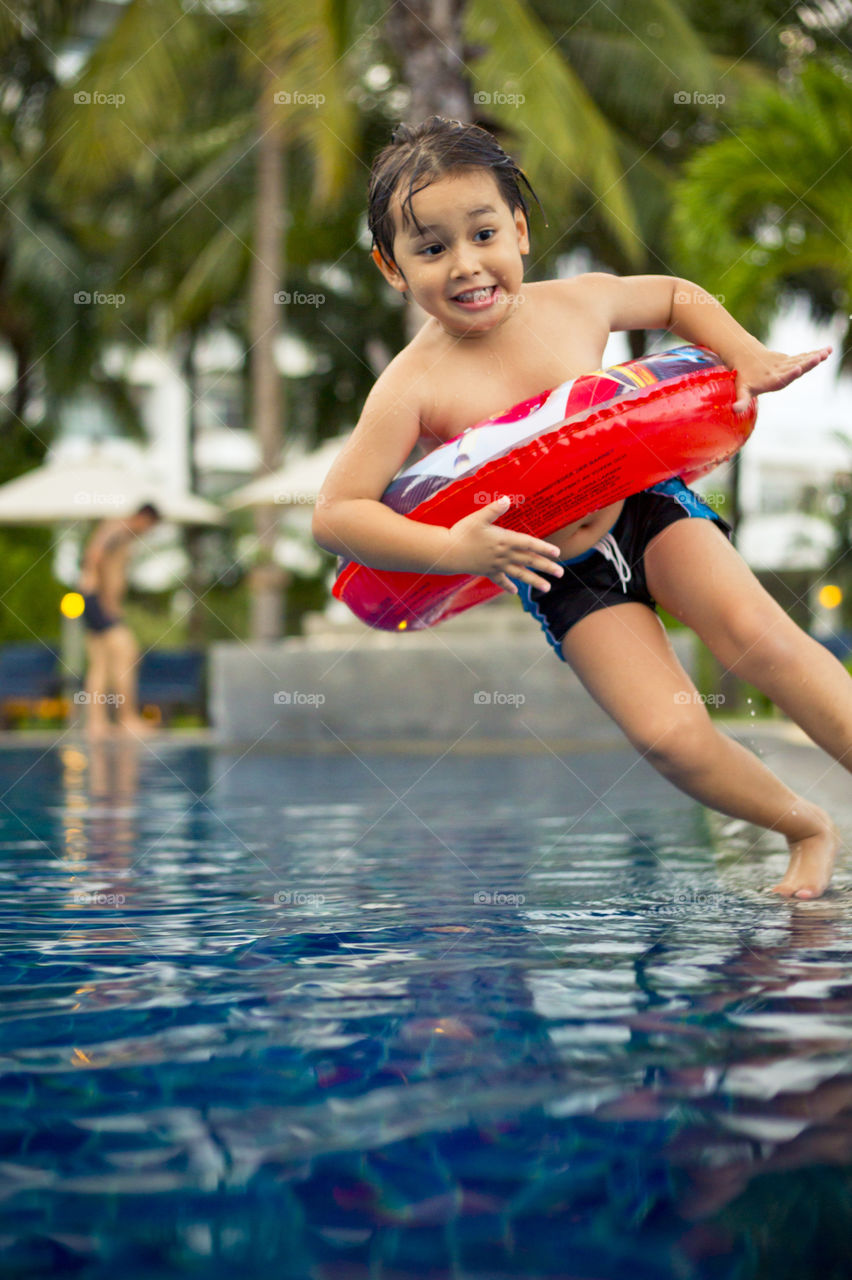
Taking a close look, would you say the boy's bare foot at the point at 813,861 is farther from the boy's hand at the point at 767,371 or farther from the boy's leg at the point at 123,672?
the boy's leg at the point at 123,672

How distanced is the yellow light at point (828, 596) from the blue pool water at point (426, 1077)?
1238 cm

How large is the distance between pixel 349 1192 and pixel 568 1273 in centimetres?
22

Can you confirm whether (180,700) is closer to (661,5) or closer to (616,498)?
(661,5)

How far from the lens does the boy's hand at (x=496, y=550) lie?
8.33ft

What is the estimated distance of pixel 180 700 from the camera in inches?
552

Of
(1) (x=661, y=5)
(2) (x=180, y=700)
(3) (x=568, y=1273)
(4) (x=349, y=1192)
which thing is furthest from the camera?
(1) (x=661, y=5)

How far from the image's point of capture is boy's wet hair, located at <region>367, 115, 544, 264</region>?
279 cm

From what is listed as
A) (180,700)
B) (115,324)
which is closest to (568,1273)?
(180,700)
